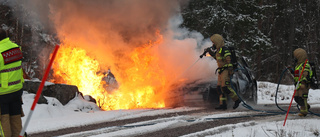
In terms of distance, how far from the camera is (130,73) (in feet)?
34.2

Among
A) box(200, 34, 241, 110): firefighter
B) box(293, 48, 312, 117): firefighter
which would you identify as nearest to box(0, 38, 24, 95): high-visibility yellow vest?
box(200, 34, 241, 110): firefighter

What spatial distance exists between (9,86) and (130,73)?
6419 mm

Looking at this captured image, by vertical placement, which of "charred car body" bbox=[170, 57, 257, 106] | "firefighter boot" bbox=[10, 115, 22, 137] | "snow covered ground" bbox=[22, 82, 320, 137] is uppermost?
"charred car body" bbox=[170, 57, 257, 106]

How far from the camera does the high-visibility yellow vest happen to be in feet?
13.2

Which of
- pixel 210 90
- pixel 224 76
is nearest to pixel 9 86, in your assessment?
pixel 224 76

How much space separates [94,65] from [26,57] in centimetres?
663

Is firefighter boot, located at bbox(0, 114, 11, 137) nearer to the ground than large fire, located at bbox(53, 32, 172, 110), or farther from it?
nearer to the ground

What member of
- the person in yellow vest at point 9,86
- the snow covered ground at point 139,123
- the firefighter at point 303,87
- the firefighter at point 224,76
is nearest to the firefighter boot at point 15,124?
the person in yellow vest at point 9,86

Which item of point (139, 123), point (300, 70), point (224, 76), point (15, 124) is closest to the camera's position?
point (15, 124)

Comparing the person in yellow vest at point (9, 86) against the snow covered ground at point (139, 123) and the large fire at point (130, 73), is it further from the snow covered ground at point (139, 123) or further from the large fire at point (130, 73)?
the large fire at point (130, 73)

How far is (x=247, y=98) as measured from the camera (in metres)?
9.55

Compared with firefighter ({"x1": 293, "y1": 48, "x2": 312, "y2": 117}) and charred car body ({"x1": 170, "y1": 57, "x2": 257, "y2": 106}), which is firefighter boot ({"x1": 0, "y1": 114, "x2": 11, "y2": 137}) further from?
charred car body ({"x1": 170, "y1": 57, "x2": 257, "y2": 106})

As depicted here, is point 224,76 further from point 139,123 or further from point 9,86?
point 9,86

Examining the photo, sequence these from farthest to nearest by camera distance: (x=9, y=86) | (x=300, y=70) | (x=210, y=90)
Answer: (x=210, y=90)
(x=300, y=70)
(x=9, y=86)
